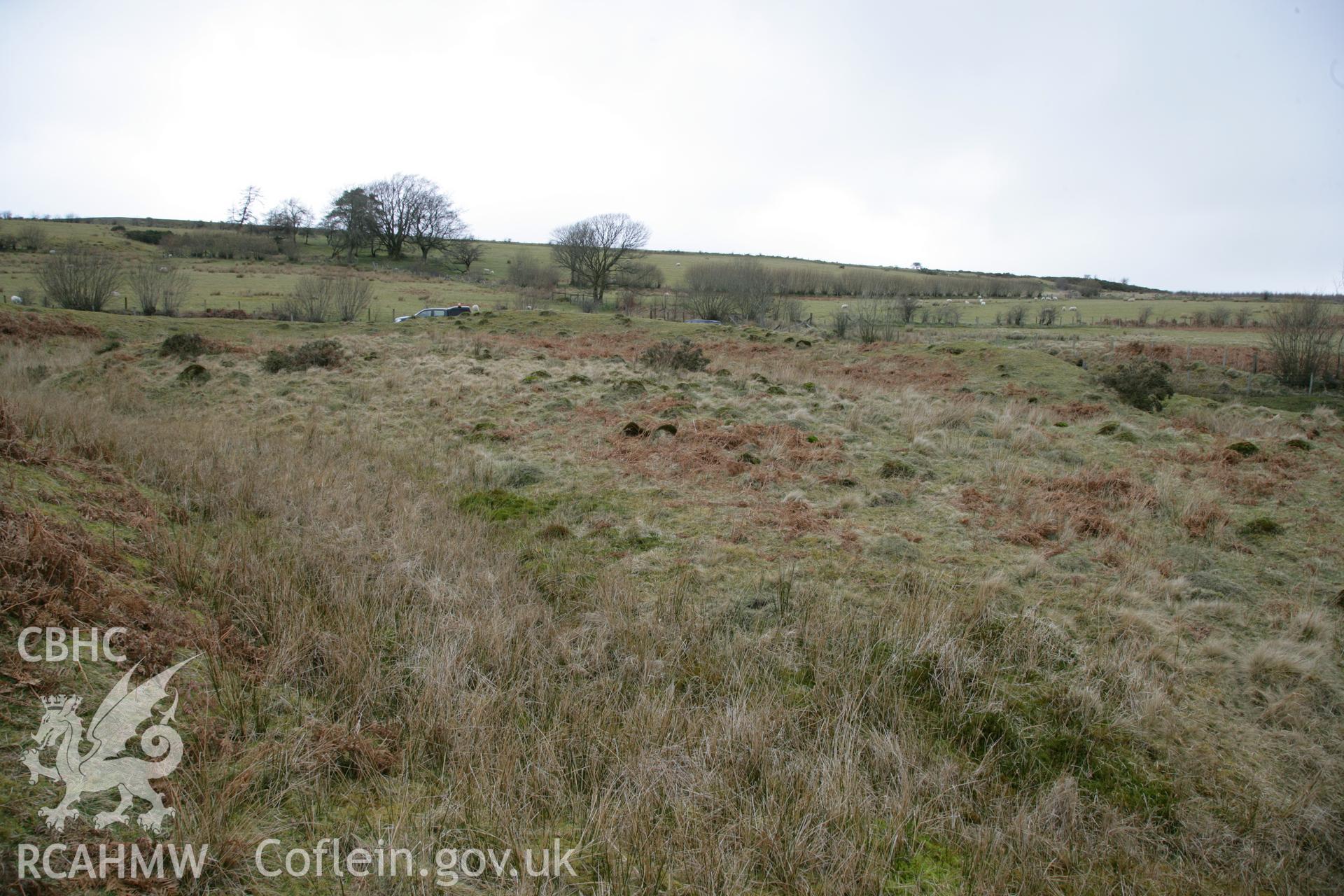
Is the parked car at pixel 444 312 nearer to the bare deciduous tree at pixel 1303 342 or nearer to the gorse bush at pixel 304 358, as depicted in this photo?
the gorse bush at pixel 304 358

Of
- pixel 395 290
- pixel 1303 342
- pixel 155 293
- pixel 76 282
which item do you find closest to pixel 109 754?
pixel 1303 342

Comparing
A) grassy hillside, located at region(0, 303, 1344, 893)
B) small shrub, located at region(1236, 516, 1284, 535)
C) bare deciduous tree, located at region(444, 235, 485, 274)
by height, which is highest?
bare deciduous tree, located at region(444, 235, 485, 274)

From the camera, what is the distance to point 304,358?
65.8 ft

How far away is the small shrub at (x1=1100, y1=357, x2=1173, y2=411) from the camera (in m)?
19.6

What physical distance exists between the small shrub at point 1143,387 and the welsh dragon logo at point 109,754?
78.0 ft

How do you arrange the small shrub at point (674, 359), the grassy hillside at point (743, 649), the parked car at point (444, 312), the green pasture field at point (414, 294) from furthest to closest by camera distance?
the green pasture field at point (414, 294), the parked car at point (444, 312), the small shrub at point (674, 359), the grassy hillside at point (743, 649)

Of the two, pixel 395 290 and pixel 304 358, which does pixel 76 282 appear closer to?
pixel 304 358

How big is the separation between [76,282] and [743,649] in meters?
39.8

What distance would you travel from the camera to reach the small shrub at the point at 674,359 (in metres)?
21.8

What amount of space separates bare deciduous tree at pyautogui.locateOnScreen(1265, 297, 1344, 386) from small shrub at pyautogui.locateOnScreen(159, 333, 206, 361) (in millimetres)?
42276

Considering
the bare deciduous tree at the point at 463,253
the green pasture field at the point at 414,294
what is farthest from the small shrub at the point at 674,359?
the bare deciduous tree at the point at 463,253

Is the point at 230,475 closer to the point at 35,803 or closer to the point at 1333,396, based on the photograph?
the point at 35,803

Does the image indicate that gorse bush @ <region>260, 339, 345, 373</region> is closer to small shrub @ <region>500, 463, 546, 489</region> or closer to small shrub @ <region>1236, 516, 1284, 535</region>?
small shrub @ <region>500, 463, 546, 489</region>

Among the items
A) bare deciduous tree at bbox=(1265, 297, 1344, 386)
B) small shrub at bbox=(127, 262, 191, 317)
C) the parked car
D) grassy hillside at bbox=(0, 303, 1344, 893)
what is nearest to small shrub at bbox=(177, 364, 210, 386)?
grassy hillside at bbox=(0, 303, 1344, 893)
